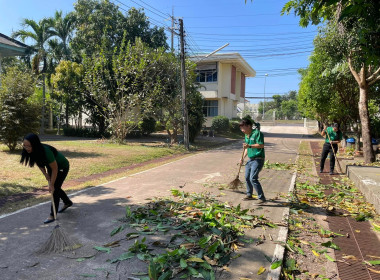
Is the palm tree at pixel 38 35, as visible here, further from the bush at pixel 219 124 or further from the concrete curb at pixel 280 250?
the concrete curb at pixel 280 250

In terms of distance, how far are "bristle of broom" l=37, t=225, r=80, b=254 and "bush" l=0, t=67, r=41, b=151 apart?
30.5 feet

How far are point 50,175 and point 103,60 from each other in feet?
43.5

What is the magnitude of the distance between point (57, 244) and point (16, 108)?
9.80 metres

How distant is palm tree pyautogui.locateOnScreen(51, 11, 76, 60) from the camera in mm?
24094

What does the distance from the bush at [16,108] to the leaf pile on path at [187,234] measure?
860 centimetres

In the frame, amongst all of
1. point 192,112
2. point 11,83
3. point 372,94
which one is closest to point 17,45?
point 11,83

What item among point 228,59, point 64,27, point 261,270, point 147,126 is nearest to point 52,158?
point 261,270

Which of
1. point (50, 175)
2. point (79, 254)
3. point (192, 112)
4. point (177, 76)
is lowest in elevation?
point (79, 254)

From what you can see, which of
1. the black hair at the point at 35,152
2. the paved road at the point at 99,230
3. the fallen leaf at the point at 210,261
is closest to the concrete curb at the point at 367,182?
the paved road at the point at 99,230

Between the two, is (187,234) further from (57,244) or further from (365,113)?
(365,113)

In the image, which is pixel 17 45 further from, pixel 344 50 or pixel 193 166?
pixel 344 50

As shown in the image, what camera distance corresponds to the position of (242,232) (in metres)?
4.45

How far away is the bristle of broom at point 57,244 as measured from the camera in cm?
375

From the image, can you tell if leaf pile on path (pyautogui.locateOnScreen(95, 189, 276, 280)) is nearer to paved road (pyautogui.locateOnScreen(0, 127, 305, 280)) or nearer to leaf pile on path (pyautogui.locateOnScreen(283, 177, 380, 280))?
paved road (pyautogui.locateOnScreen(0, 127, 305, 280))
